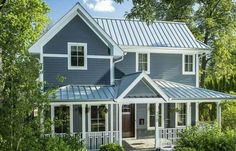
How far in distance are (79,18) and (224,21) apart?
16303mm

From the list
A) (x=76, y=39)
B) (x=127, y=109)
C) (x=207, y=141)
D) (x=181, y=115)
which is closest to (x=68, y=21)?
(x=76, y=39)

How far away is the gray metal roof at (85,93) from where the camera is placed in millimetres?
16016

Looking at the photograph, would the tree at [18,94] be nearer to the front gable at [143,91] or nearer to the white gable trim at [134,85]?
the white gable trim at [134,85]

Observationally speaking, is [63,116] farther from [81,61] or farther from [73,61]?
[81,61]

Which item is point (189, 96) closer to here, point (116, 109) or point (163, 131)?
point (163, 131)

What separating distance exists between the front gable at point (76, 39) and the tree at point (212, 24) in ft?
37.2

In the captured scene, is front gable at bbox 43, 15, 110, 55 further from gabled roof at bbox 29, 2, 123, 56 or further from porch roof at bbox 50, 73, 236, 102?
porch roof at bbox 50, 73, 236, 102

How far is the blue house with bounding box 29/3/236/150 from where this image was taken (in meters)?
16.6

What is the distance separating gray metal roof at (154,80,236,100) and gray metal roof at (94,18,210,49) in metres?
2.56

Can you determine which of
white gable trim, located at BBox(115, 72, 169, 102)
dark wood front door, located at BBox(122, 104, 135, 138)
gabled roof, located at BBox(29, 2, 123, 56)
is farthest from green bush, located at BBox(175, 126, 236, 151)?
gabled roof, located at BBox(29, 2, 123, 56)

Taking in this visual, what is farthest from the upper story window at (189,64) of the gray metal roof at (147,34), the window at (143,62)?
the window at (143,62)

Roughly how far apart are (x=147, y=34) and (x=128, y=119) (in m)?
5.63

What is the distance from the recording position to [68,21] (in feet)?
58.2

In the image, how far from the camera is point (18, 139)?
9.71m
